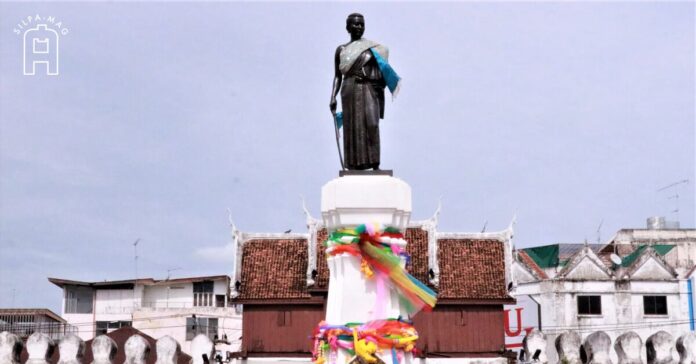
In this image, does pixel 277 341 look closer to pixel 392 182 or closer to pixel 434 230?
pixel 434 230

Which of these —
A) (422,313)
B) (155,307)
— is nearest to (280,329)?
(422,313)

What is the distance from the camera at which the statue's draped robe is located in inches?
340

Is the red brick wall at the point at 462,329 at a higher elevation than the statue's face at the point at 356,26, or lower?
lower

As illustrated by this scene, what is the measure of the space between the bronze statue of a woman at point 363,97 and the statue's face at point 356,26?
0.15m

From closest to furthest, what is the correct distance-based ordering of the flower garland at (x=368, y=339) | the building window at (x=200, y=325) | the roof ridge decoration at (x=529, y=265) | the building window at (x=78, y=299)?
the flower garland at (x=368, y=339)
the roof ridge decoration at (x=529, y=265)
the building window at (x=200, y=325)
the building window at (x=78, y=299)

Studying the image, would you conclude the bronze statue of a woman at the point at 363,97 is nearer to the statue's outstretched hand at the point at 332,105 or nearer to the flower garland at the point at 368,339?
the statue's outstretched hand at the point at 332,105

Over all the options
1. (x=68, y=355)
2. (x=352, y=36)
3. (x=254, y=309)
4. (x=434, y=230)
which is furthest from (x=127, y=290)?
(x=352, y=36)

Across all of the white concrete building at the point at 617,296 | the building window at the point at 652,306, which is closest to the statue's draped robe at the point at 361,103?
the white concrete building at the point at 617,296

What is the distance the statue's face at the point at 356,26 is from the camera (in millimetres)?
8854

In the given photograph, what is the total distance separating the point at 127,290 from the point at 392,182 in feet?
130

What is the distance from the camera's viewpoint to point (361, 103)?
8688 millimetres

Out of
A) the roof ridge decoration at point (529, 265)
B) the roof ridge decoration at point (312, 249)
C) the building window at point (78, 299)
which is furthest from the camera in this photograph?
the building window at point (78, 299)

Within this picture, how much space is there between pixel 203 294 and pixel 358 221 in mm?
38965

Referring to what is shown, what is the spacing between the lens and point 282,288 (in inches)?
1249
